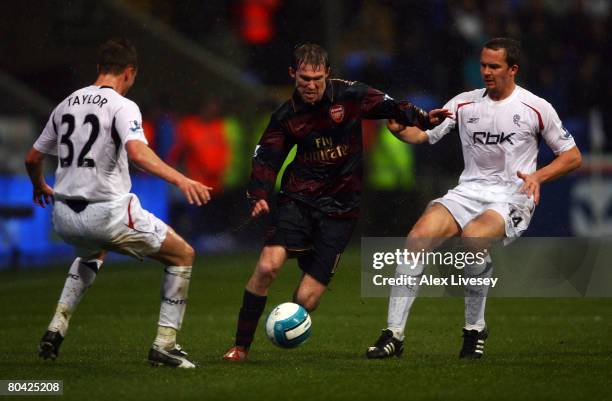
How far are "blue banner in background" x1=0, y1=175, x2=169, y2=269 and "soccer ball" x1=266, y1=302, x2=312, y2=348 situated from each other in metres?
7.54

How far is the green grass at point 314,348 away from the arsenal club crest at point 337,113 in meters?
1.64

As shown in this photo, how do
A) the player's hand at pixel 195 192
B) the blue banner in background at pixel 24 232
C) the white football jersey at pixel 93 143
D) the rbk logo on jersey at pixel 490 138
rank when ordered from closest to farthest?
the player's hand at pixel 195 192, the white football jersey at pixel 93 143, the rbk logo on jersey at pixel 490 138, the blue banner in background at pixel 24 232

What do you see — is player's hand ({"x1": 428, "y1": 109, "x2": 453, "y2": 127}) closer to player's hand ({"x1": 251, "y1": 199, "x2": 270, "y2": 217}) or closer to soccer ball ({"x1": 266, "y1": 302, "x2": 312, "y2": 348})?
player's hand ({"x1": 251, "y1": 199, "x2": 270, "y2": 217})

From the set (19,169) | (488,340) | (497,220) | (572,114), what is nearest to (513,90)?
(497,220)

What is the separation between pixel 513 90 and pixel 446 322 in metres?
2.77

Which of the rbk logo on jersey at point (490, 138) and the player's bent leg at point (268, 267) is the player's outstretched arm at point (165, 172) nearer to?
the player's bent leg at point (268, 267)

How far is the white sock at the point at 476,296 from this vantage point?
8.57 metres

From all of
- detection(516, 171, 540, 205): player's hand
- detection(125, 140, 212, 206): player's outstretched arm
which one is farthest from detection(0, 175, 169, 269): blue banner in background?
detection(516, 171, 540, 205): player's hand

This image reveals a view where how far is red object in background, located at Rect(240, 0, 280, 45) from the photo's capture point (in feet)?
47.0

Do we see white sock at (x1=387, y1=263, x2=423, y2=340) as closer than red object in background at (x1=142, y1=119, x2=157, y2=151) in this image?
Yes

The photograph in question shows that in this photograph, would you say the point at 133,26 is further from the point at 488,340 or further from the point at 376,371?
the point at 376,371

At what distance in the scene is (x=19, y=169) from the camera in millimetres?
15500

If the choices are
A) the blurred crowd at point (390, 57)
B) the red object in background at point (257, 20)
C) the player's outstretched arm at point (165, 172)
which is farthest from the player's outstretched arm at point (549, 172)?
the red object in background at point (257, 20)

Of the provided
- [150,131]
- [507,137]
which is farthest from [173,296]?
[150,131]
